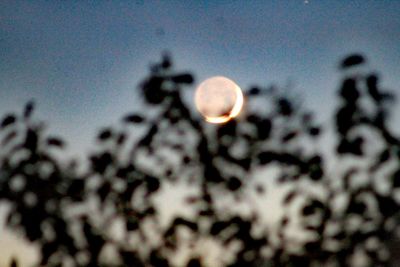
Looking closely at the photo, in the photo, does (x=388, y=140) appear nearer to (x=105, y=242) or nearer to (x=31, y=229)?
(x=105, y=242)

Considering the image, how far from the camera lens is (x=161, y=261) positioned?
6402 mm

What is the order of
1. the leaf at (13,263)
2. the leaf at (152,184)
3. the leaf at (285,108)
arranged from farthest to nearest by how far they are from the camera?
1. the leaf at (285,108)
2. the leaf at (152,184)
3. the leaf at (13,263)

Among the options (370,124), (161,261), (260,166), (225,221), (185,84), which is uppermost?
(185,84)

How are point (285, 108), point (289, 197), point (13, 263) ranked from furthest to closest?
point (285, 108) < point (289, 197) < point (13, 263)

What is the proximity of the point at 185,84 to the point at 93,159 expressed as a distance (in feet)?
4.93

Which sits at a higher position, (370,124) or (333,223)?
(370,124)

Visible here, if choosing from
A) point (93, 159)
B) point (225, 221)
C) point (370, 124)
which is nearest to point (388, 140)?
point (370, 124)

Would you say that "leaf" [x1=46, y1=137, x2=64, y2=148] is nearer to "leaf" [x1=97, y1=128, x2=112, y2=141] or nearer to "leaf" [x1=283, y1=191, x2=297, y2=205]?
"leaf" [x1=97, y1=128, x2=112, y2=141]

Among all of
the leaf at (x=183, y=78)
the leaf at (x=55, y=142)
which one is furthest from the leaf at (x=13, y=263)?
the leaf at (x=183, y=78)

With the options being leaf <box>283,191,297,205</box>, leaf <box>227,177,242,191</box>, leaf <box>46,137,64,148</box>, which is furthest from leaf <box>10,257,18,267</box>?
leaf <box>283,191,297,205</box>

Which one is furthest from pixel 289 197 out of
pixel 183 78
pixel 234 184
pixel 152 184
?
pixel 183 78

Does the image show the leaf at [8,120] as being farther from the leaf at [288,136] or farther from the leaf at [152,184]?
the leaf at [288,136]

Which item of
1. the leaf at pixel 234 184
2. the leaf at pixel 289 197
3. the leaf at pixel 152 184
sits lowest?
the leaf at pixel 289 197

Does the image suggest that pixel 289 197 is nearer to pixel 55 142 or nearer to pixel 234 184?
pixel 234 184
